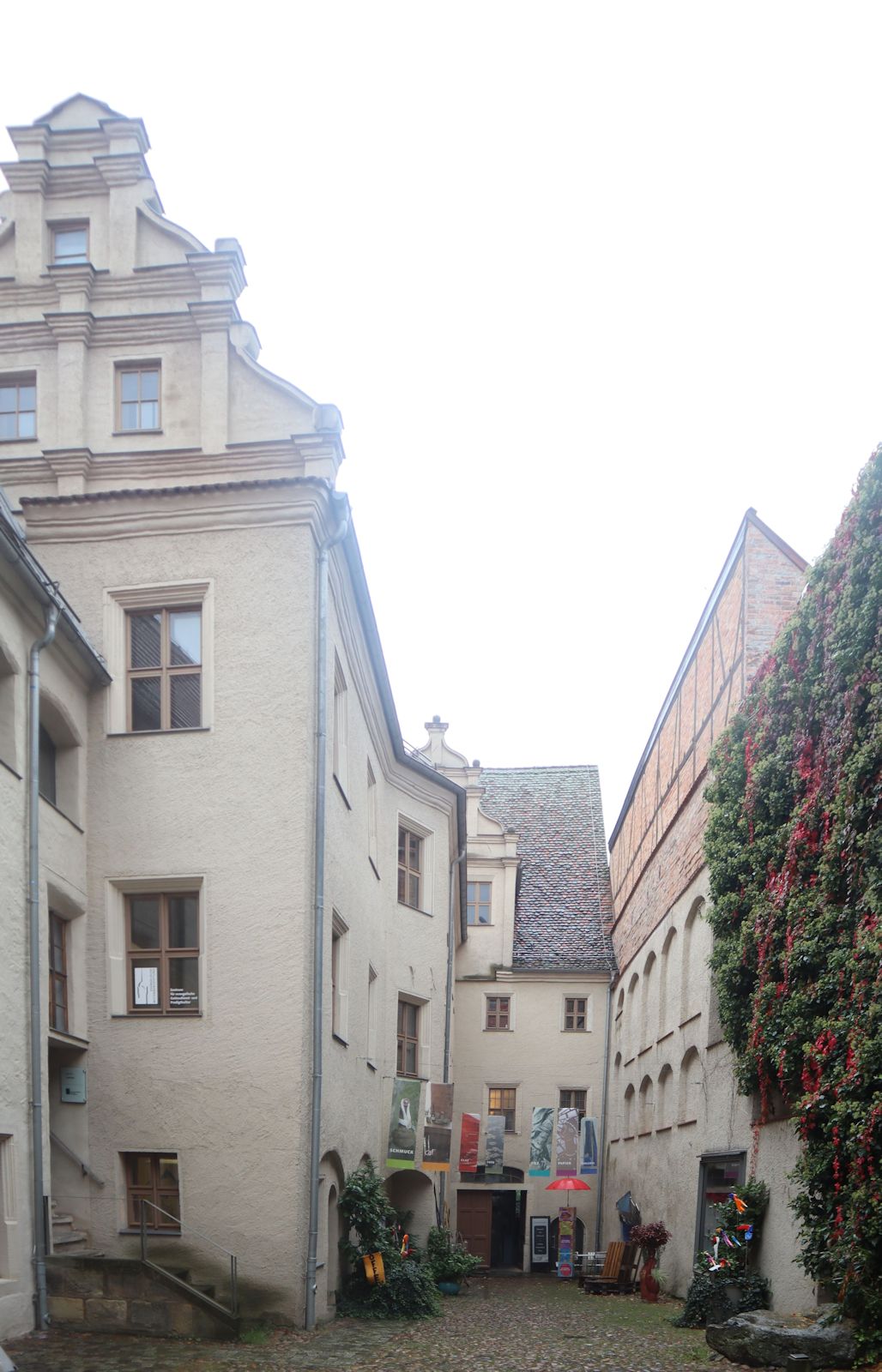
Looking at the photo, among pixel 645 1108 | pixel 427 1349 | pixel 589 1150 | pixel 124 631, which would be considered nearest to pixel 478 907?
pixel 589 1150

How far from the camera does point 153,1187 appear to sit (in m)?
15.4

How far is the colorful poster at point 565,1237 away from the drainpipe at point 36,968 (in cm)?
2253

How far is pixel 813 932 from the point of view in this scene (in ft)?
43.2

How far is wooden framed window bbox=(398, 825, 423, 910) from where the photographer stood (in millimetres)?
26344

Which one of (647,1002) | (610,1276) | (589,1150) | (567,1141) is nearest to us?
(610,1276)

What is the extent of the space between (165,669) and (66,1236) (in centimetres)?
686

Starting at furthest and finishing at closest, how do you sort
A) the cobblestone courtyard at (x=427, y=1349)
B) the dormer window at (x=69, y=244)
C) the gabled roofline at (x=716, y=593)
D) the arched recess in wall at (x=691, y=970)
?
1. the arched recess in wall at (x=691, y=970)
2. the dormer window at (x=69, y=244)
3. the gabled roofline at (x=716, y=593)
4. the cobblestone courtyard at (x=427, y=1349)

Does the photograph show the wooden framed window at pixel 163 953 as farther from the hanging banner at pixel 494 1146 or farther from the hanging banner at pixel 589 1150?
the hanging banner at pixel 589 1150

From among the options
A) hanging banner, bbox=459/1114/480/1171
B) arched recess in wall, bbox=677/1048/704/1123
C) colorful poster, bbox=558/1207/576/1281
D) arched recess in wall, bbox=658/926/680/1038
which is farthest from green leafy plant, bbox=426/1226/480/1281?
colorful poster, bbox=558/1207/576/1281

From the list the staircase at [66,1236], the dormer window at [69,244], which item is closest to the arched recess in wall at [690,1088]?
the staircase at [66,1236]

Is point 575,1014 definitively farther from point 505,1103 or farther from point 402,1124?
point 402,1124

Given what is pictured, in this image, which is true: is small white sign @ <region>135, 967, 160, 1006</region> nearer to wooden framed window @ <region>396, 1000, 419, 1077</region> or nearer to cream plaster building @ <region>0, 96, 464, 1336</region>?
cream plaster building @ <region>0, 96, 464, 1336</region>

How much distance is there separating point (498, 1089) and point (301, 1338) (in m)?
23.2

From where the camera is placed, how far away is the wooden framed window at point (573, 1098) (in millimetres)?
36500
